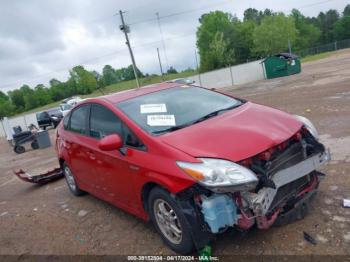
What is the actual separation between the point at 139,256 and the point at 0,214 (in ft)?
12.5

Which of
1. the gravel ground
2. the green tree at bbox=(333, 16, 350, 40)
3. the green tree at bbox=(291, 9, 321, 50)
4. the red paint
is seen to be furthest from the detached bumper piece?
the green tree at bbox=(333, 16, 350, 40)

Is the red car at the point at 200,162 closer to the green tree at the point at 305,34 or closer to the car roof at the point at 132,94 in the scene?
the car roof at the point at 132,94

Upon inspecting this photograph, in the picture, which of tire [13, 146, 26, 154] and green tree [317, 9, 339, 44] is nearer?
tire [13, 146, 26, 154]

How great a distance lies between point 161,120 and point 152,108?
13.6 inches

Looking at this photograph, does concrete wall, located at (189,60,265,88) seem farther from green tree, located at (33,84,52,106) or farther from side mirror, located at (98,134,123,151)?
green tree, located at (33,84,52,106)

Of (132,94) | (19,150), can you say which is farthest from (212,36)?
(132,94)

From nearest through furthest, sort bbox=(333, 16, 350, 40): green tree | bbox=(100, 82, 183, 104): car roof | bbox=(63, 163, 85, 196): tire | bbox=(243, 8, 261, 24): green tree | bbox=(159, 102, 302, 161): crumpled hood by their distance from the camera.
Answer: bbox=(159, 102, 302, 161): crumpled hood < bbox=(100, 82, 183, 104): car roof < bbox=(63, 163, 85, 196): tire < bbox=(333, 16, 350, 40): green tree < bbox=(243, 8, 261, 24): green tree

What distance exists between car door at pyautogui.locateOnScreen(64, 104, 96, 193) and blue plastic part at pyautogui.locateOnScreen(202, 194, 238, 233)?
2124 millimetres

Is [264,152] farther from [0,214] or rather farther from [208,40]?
[208,40]

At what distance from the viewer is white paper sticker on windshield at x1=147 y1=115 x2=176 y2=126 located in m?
4.02

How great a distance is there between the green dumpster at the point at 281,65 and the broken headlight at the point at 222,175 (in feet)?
91.4

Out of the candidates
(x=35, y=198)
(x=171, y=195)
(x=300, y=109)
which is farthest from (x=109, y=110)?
(x=300, y=109)

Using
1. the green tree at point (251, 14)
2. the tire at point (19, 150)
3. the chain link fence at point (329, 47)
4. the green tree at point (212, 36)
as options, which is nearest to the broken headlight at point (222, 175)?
the tire at point (19, 150)

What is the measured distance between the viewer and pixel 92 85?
9019 centimetres
